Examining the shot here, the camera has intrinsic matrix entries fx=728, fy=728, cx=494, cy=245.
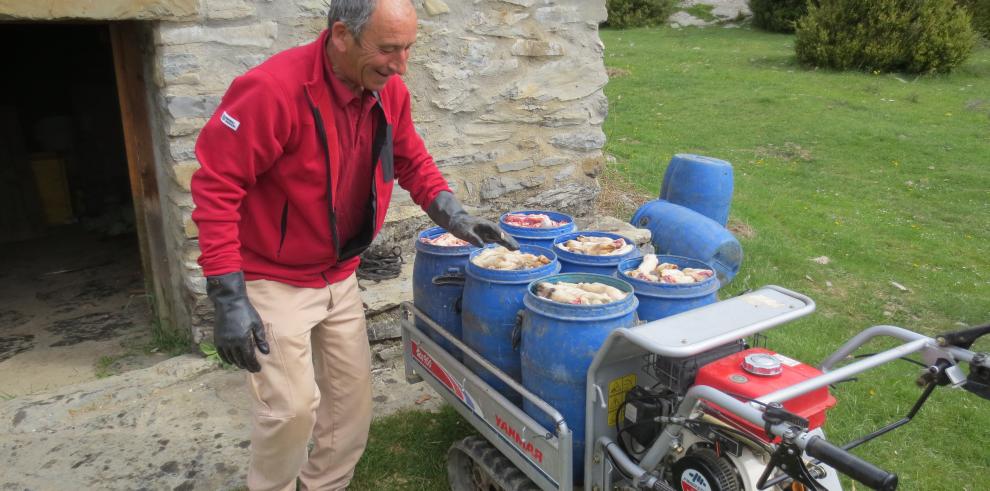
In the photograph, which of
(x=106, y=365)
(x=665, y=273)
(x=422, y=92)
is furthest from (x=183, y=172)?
(x=665, y=273)

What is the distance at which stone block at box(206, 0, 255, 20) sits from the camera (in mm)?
3838

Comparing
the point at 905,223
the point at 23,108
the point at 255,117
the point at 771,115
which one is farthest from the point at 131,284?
the point at 771,115

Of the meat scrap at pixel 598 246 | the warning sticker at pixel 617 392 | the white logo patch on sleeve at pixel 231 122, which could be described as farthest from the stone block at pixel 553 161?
the white logo patch on sleeve at pixel 231 122

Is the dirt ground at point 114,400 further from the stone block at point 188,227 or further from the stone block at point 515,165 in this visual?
the stone block at point 515,165

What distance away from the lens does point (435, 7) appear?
459 cm

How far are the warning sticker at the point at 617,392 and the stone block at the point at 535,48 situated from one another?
10.1 ft

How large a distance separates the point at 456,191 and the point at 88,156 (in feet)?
16.8

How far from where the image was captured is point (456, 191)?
5.05 metres

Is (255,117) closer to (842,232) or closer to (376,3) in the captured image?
(376,3)

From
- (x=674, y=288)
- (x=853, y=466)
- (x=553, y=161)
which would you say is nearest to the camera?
(x=853, y=466)

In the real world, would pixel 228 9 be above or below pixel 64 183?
above

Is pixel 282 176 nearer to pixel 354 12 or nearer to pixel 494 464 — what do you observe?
pixel 354 12

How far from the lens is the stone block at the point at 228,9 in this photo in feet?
12.6

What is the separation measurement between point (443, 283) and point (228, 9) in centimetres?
199
